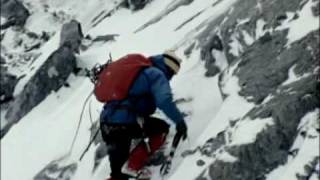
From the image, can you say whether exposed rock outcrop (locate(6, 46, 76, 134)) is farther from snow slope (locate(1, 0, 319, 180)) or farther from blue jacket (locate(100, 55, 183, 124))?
blue jacket (locate(100, 55, 183, 124))

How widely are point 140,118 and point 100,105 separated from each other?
3.52m

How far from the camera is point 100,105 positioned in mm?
12547

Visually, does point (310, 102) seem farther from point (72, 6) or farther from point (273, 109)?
point (72, 6)

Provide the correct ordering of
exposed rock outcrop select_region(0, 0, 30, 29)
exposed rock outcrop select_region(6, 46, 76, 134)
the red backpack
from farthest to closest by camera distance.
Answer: exposed rock outcrop select_region(0, 0, 30, 29) → exposed rock outcrop select_region(6, 46, 76, 134) → the red backpack

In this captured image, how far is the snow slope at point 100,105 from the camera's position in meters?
9.19

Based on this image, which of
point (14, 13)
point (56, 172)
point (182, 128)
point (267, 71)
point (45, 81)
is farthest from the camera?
point (14, 13)

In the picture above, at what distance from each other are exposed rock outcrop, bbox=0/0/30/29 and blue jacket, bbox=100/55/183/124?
15677mm

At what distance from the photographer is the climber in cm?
882

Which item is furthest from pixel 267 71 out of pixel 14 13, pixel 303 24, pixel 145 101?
pixel 14 13

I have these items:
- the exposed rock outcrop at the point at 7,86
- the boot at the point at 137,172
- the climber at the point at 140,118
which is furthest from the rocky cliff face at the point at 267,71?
the exposed rock outcrop at the point at 7,86

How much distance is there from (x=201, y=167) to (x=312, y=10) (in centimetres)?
245

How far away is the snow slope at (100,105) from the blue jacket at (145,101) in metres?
0.74

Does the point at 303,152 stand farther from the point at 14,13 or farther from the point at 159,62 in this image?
the point at 14,13

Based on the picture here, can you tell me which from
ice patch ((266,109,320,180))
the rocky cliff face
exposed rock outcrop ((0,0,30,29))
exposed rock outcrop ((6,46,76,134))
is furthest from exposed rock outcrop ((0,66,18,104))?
ice patch ((266,109,320,180))
